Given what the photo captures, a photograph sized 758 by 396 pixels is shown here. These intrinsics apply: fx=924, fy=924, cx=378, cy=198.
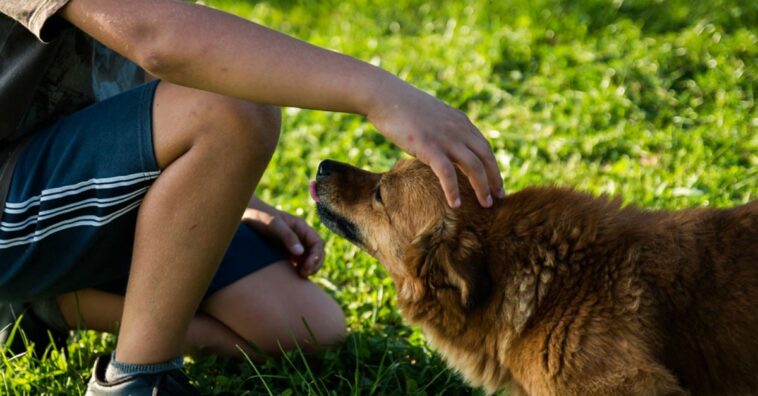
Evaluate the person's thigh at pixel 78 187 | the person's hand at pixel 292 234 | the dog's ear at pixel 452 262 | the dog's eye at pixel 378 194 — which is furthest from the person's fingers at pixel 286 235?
the dog's ear at pixel 452 262

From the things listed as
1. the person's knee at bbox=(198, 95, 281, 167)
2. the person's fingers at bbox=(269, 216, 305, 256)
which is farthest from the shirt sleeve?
the person's fingers at bbox=(269, 216, 305, 256)

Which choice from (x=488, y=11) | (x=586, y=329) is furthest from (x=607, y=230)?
(x=488, y=11)

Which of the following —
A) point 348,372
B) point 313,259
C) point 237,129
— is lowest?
point 348,372

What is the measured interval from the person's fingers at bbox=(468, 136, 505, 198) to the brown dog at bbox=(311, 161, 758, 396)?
254 millimetres

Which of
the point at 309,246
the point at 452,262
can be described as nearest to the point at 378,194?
the point at 452,262

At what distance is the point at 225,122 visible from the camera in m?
2.91

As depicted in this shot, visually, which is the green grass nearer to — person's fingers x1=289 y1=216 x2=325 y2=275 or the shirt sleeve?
person's fingers x1=289 y1=216 x2=325 y2=275

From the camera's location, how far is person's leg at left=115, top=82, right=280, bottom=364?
115 inches

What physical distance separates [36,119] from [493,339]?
1715mm

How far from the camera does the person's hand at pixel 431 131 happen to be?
2.32m

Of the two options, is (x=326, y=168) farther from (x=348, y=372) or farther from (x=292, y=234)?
(x=348, y=372)

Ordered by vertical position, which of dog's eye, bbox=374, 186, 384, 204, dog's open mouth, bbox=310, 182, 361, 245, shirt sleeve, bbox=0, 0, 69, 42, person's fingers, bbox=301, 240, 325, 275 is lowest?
person's fingers, bbox=301, 240, 325, 275

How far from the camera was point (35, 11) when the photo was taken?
258 cm

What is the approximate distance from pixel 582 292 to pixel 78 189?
160 cm
